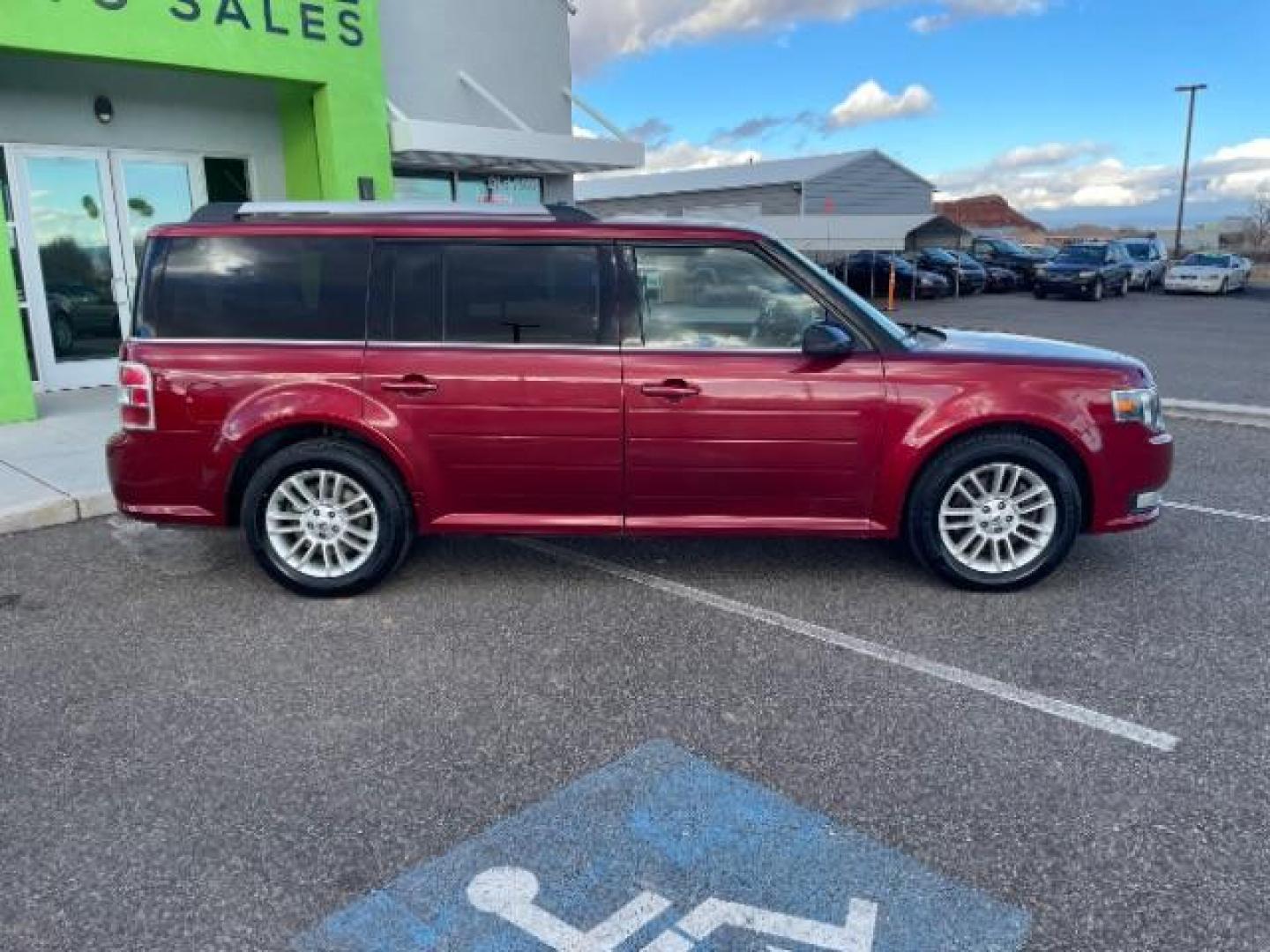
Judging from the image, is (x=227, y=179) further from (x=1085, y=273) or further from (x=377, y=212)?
(x=1085, y=273)

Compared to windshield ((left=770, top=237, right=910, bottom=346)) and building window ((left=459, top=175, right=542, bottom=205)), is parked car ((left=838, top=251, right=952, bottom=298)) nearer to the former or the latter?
building window ((left=459, top=175, right=542, bottom=205))

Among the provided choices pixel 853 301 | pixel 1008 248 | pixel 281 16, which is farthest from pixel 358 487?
pixel 1008 248

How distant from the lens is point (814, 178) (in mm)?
36375

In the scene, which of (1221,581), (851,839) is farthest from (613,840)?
(1221,581)

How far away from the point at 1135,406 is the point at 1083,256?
27932 mm

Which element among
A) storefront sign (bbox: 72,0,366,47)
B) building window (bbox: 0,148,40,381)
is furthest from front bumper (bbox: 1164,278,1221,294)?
building window (bbox: 0,148,40,381)

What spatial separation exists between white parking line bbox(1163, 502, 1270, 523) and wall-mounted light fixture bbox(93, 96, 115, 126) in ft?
34.2

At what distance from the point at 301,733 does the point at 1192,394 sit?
1095 cm

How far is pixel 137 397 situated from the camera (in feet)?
14.9

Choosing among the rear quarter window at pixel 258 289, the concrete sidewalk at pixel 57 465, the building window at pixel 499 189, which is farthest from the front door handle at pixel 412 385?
the building window at pixel 499 189

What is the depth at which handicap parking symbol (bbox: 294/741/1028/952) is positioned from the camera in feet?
7.86

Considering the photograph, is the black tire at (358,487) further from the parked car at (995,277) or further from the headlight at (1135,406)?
the parked car at (995,277)

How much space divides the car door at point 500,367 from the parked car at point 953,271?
90.6ft

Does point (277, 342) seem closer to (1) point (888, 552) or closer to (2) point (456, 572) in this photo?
(2) point (456, 572)
